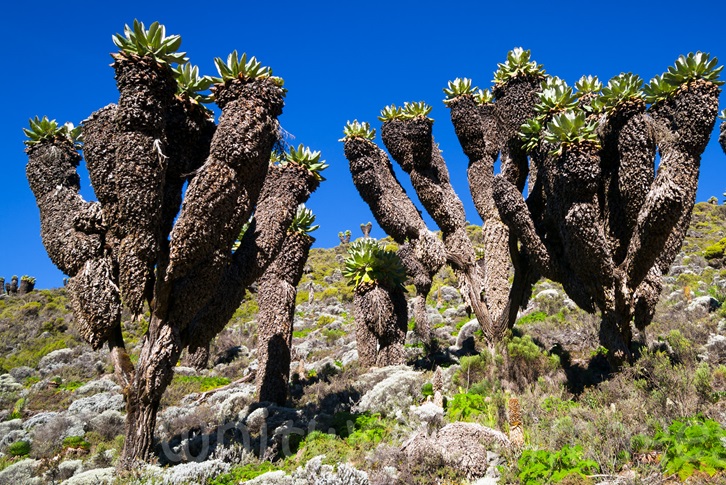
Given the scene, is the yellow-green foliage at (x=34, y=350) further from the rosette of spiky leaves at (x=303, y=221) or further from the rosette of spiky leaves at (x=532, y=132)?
the rosette of spiky leaves at (x=532, y=132)

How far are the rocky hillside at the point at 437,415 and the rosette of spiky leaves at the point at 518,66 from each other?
6263mm

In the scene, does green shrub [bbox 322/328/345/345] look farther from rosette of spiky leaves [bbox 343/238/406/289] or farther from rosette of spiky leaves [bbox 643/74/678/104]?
rosette of spiky leaves [bbox 643/74/678/104]

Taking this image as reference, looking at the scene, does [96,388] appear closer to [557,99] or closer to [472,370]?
[472,370]

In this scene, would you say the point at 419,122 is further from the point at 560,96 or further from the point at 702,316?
the point at 702,316

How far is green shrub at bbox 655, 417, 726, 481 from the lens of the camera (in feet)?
13.2

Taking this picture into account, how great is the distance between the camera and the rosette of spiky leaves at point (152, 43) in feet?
21.0

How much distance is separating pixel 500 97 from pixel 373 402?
7.81 m

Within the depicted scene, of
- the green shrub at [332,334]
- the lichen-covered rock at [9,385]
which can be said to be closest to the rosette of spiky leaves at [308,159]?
the green shrub at [332,334]

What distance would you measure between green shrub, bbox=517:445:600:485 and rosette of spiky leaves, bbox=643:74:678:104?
640 cm

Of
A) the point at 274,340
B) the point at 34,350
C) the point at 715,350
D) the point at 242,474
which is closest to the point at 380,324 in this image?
the point at 274,340

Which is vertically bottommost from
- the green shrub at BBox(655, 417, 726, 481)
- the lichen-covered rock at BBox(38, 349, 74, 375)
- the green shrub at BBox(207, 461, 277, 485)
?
the green shrub at BBox(207, 461, 277, 485)

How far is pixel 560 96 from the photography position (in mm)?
8812

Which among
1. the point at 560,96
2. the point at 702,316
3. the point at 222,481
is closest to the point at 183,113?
the point at 222,481

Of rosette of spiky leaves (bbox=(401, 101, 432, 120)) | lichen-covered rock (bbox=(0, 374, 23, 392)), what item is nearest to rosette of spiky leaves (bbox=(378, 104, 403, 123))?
rosette of spiky leaves (bbox=(401, 101, 432, 120))
